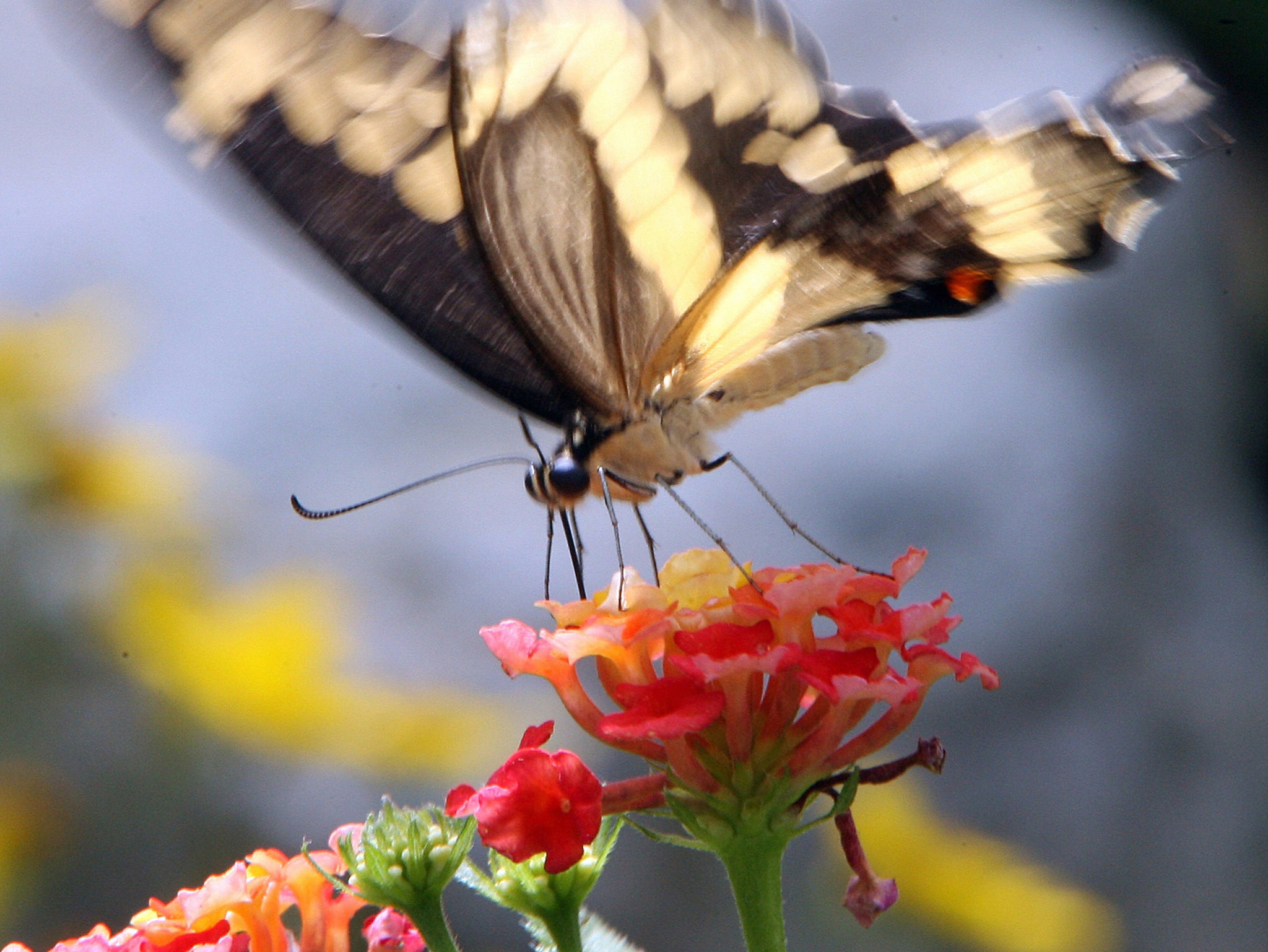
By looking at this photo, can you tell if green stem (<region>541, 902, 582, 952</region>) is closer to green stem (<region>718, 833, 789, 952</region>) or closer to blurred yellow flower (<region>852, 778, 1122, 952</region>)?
green stem (<region>718, 833, 789, 952</region>)

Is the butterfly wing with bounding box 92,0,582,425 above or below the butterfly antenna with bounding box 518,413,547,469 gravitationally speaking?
above

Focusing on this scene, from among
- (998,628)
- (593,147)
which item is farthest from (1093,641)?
(593,147)

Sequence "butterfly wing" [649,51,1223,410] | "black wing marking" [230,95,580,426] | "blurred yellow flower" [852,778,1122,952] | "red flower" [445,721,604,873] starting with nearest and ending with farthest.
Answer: "red flower" [445,721,604,873]
"black wing marking" [230,95,580,426]
"butterfly wing" [649,51,1223,410]
"blurred yellow flower" [852,778,1122,952]

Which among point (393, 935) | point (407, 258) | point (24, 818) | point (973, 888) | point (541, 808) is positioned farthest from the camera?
point (973, 888)

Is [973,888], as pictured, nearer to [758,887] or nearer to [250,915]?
[758,887]

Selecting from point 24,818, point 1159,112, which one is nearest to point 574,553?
point 1159,112

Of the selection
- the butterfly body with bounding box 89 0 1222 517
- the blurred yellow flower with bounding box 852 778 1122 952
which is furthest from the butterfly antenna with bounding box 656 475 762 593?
the blurred yellow flower with bounding box 852 778 1122 952

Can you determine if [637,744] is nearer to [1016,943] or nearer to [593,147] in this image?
[593,147]
